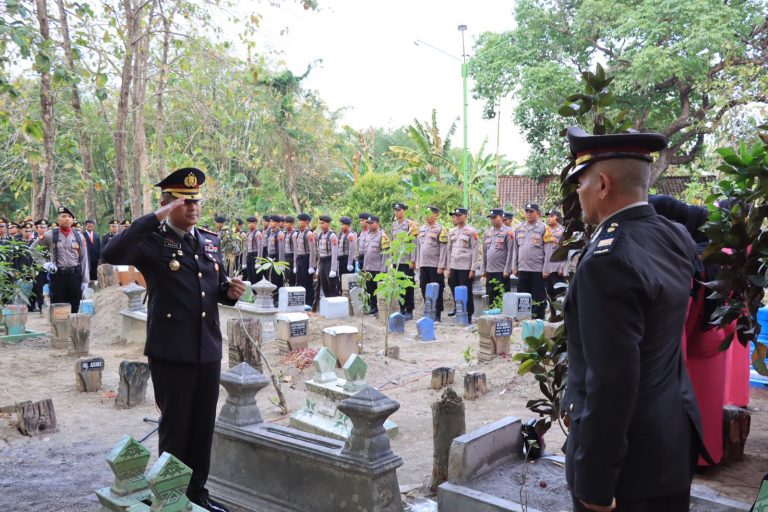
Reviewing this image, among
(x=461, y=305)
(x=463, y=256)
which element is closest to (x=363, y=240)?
(x=463, y=256)

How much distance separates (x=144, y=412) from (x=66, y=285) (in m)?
5.61

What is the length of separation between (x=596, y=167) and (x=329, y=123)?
27281 millimetres

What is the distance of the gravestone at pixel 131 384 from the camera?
660 centimetres

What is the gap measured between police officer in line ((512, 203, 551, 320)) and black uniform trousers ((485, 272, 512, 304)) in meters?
0.56

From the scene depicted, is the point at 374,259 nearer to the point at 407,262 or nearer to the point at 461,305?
the point at 407,262

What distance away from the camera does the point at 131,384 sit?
21.7ft

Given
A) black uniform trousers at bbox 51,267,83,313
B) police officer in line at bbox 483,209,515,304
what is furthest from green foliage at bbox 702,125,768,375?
black uniform trousers at bbox 51,267,83,313

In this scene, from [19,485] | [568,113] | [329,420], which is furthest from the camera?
[329,420]

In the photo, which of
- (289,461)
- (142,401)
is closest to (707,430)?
(289,461)

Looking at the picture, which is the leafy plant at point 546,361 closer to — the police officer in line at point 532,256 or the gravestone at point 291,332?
the gravestone at point 291,332

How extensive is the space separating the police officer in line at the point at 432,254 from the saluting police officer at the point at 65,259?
6.37 m

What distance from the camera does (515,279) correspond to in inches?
526

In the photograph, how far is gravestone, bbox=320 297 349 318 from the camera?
11.6 m

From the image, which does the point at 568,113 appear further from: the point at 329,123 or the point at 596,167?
the point at 329,123
